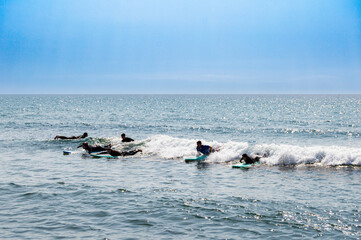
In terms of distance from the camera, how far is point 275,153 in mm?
26953

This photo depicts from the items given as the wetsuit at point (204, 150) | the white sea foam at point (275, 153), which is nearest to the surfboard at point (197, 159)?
the white sea foam at point (275, 153)

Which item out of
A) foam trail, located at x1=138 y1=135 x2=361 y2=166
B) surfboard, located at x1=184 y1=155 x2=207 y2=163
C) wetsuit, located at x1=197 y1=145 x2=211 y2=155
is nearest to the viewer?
foam trail, located at x1=138 y1=135 x2=361 y2=166

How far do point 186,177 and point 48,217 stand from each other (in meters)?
9.28

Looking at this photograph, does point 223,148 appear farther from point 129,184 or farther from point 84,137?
point 84,137

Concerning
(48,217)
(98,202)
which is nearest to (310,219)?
(98,202)

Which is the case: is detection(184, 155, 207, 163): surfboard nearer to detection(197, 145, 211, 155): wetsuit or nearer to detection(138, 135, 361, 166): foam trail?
detection(138, 135, 361, 166): foam trail

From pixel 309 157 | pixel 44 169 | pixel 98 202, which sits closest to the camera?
pixel 98 202

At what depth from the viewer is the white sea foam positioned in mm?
25094

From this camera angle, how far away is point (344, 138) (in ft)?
147

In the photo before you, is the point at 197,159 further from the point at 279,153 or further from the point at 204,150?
the point at 279,153

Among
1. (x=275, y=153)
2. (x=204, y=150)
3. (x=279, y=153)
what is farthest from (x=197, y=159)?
(x=279, y=153)

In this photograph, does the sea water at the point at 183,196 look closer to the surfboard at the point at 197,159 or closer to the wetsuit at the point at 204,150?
the surfboard at the point at 197,159

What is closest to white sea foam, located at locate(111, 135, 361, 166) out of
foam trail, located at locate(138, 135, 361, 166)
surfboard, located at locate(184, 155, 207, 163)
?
foam trail, located at locate(138, 135, 361, 166)

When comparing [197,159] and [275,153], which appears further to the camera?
[197,159]
